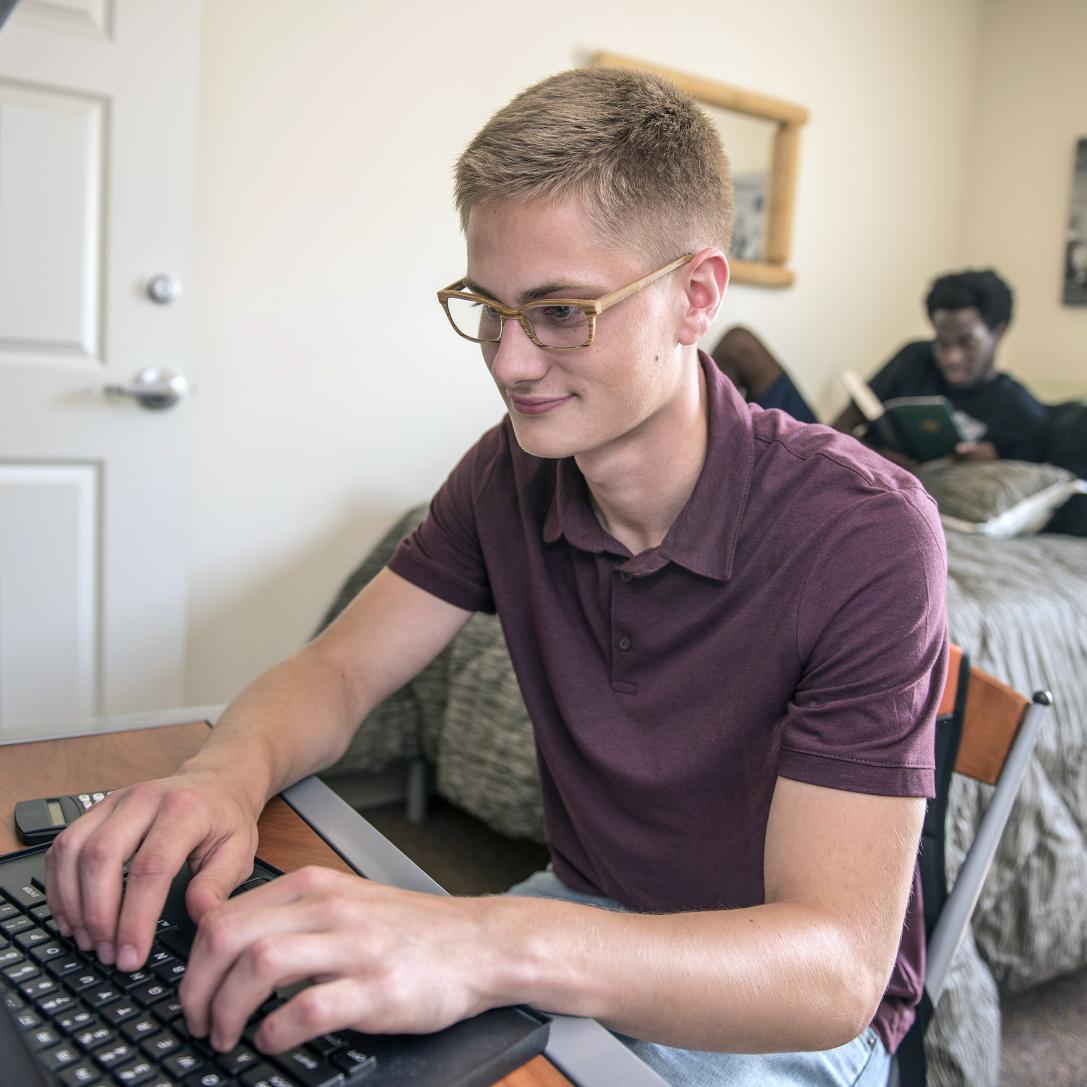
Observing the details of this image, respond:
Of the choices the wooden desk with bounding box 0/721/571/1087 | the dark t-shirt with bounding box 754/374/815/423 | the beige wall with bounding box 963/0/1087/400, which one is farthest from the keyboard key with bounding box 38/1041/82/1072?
the beige wall with bounding box 963/0/1087/400

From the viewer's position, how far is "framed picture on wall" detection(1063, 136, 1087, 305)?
142 inches

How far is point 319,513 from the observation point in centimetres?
256

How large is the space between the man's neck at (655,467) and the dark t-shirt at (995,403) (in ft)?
8.17

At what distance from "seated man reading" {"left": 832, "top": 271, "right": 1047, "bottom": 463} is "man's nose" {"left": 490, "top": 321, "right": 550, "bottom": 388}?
2.45 m

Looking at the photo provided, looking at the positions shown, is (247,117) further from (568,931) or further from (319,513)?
(568,931)

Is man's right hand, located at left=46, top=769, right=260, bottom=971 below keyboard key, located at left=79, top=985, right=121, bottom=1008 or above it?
above

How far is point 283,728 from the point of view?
0.86m

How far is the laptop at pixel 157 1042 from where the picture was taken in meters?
0.45

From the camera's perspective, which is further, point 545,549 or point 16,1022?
point 545,549

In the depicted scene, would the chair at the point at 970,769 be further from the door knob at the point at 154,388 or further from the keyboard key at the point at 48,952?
the door knob at the point at 154,388

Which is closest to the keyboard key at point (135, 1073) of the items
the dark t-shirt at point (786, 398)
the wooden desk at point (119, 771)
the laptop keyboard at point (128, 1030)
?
the laptop keyboard at point (128, 1030)

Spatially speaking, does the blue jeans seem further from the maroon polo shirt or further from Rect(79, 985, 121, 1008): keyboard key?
Rect(79, 985, 121, 1008): keyboard key

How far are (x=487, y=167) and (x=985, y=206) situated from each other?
3.63 meters

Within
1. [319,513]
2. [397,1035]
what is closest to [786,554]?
[397,1035]
